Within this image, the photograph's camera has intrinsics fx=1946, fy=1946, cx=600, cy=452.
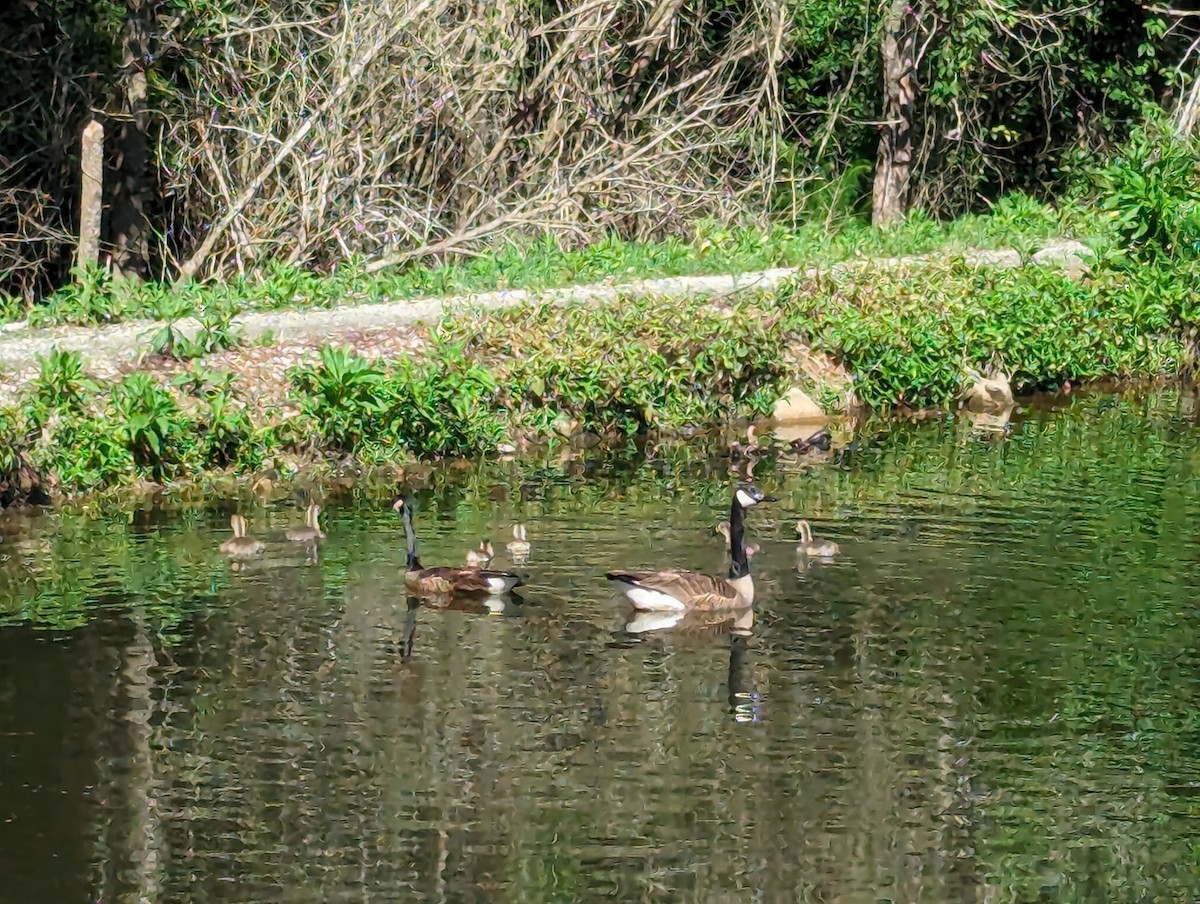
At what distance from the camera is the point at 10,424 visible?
14477mm

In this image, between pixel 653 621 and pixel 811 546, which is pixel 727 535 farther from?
pixel 653 621

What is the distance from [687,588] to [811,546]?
1.69 metres

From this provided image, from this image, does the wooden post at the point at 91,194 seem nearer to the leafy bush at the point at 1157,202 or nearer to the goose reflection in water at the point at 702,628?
the goose reflection in water at the point at 702,628

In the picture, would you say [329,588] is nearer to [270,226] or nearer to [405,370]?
[405,370]

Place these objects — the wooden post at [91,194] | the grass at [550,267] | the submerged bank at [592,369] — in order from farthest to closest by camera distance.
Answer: the wooden post at [91,194]
the grass at [550,267]
the submerged bank at [592,369]

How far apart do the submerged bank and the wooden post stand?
9.63 ft

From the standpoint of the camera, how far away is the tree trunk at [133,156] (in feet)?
63.5

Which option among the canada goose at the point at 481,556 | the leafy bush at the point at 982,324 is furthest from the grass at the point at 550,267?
the canada goose at the point at 481,556

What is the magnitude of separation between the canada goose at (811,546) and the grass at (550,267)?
A: 19.3 feet

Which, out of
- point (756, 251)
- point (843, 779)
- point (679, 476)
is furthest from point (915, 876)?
point (756, 251)

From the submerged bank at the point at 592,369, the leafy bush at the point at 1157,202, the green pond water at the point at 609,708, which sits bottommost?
the green pond water at the point at 609,708

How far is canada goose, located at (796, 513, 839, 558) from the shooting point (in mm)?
13070

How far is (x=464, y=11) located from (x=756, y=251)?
4.15 m

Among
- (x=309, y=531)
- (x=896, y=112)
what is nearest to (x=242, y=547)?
(x=309, y=531)
